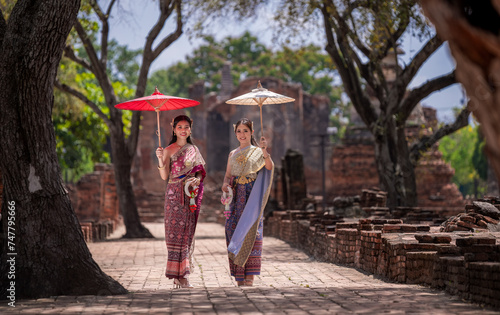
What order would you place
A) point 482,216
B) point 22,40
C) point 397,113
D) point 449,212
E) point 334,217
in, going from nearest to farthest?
point 22,40 < point 482,216 < point 334,217 < point 397,113 < point 449,212

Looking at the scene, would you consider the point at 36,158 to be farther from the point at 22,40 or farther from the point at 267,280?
the point at 267,280

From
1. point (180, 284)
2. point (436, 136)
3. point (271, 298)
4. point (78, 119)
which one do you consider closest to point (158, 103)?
point (180, 284)

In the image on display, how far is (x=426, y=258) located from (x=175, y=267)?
99.7 inches

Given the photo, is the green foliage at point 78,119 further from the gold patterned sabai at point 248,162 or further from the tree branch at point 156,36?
the gold patterned sabai at point 248,162

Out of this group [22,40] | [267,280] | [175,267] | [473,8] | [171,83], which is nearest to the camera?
[473,8]

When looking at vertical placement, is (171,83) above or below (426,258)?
above

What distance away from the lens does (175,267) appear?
754 centimetres

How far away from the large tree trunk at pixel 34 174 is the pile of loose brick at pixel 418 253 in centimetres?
285

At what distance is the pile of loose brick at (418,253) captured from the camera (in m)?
5.55

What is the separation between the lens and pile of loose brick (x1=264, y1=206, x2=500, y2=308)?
555 centimetres

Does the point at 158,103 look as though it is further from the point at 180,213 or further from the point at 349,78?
the point at 349,78

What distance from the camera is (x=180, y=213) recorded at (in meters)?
7.74

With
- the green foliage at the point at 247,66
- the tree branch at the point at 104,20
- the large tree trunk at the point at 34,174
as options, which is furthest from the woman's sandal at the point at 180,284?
the green foliage at the point at 247,66

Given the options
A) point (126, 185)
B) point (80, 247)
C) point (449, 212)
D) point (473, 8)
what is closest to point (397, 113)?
point (449, 212)
